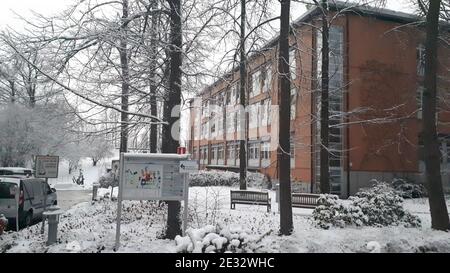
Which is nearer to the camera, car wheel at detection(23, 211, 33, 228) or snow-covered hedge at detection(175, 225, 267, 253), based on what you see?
snow-covered hedge at detection(175, 225, 267, 253)

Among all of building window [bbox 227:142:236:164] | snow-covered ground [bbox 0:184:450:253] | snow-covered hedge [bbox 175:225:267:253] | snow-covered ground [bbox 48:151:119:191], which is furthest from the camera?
building window [bbox 227:142:236:164]

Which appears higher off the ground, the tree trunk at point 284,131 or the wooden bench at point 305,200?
the tree trunk at point 284,131

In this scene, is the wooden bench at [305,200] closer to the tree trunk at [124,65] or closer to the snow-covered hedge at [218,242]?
the tree trunk at [124,65]

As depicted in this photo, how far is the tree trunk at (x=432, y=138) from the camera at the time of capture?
1018 centimetres

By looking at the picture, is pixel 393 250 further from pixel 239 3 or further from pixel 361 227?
pixel 239 3

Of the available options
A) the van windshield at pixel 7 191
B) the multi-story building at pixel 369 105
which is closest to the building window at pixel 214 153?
the multi-story building at pixel 369 105

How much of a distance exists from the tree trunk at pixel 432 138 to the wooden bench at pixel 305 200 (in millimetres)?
5055

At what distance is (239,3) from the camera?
10797 millimetres

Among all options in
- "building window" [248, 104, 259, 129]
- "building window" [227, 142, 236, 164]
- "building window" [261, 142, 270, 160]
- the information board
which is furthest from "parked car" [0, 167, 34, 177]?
"building window" [227, 142, 236, 164]

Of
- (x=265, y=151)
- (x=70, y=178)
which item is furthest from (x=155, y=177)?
(x=70, y=178)

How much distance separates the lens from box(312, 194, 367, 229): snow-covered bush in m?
10.6

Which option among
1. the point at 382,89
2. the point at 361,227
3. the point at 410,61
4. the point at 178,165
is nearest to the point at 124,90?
the point at 178,165

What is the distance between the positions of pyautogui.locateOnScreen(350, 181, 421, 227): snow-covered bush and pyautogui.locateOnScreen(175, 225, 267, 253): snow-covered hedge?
5803 millimetres

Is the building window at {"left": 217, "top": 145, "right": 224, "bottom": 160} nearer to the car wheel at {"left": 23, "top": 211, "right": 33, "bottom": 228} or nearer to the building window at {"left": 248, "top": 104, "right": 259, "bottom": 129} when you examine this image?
the building window at {"left": 248, "top": 104, "right": 259, "bottom": 129}
